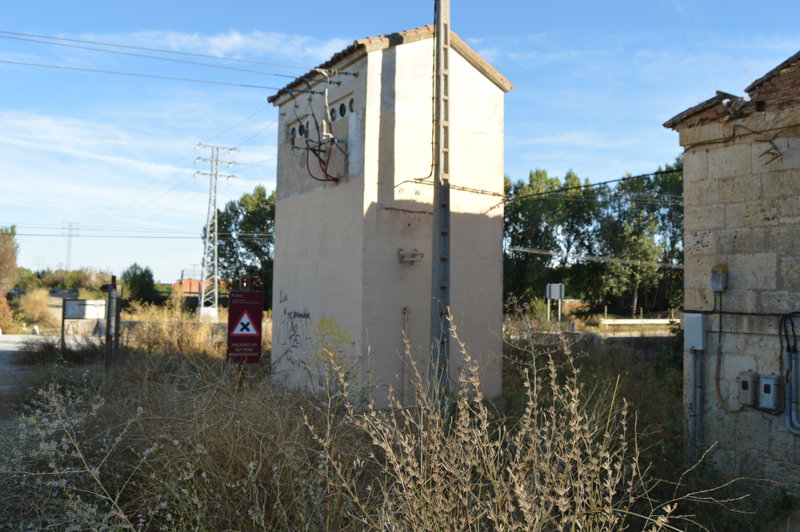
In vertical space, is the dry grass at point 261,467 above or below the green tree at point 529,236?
below

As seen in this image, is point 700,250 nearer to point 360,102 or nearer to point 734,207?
point 734,207

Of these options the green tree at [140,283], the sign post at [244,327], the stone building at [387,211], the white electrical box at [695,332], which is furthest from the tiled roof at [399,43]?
the green tree at [140,283]

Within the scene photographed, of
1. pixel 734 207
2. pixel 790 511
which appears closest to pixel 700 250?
pixel 734 207

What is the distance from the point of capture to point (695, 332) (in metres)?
7.13

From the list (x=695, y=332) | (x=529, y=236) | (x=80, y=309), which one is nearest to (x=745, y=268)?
(x=695, y=332)

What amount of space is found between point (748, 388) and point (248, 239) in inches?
1585

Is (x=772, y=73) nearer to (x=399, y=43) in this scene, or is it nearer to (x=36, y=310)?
(x=399, y=43)

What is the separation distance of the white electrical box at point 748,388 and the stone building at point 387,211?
186 inches

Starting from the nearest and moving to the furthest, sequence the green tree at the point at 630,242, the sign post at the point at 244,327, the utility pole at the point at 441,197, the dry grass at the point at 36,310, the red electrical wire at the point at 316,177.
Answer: the sign post at the point at 244,327 < the utility pole at the point at 441,197 < the red electrical wire at the point at 316,177 < the dry grass at the point at 36,310 < the green tree at the point at 630,242

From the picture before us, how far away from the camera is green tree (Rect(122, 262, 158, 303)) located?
39.9m

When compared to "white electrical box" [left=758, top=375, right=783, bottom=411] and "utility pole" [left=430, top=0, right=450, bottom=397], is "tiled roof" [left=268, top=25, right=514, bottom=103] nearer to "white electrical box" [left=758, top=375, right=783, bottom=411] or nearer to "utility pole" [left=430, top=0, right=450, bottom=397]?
"utility pole" [left=430, top=0, right=450, bottom=397]

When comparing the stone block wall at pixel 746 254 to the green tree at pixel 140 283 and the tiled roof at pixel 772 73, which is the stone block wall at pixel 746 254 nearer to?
the tiled roof at pixel 772 73

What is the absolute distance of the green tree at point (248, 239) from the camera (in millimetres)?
43625

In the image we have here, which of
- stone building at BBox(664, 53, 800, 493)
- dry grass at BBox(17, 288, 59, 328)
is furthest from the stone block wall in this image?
dry grass at BBox(17, 288, 59, 328)
